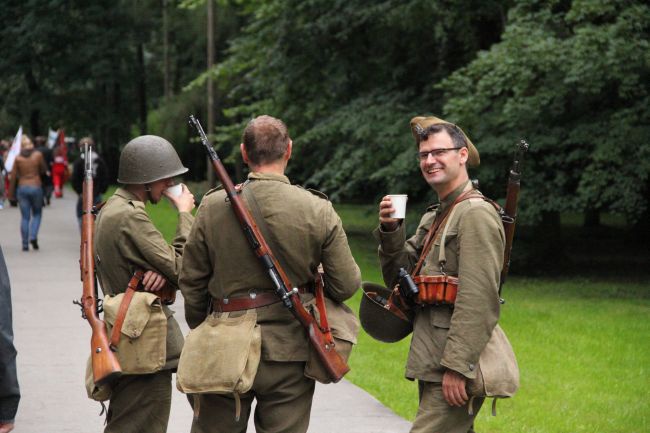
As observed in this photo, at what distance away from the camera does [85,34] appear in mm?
50875

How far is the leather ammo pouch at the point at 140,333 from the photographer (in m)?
5.49

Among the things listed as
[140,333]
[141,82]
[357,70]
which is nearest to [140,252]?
[140,333]

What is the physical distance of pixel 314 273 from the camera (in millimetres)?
5086

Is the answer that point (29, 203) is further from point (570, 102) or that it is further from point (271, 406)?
point (271, 406)

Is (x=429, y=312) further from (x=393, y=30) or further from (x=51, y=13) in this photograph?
(x=51, y=13)

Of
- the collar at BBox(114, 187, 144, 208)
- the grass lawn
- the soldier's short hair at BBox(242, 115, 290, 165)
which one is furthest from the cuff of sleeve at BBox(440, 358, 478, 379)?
the grass lawn

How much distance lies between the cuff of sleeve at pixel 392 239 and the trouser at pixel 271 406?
24.5 inches

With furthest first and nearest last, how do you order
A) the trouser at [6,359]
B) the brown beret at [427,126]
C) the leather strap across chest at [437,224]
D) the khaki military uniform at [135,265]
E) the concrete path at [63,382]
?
the concrete path at [63,382] < the trouser at [6,359] < the khaki military uniform at [135,265] < the brown beret at [427,126] < the leather strap across chest at [437,224]

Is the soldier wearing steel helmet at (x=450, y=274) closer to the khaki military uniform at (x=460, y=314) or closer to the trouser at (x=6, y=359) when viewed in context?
the khaki military uniform at (x=460, y=314)

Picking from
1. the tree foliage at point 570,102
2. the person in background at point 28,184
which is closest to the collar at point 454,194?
the tree foliage at point 570,102

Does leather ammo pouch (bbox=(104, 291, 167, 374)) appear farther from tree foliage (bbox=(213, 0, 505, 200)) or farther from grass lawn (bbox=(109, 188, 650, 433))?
tree foliage (bbox=(213, 0, 505, 200))

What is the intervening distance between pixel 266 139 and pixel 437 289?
957 mm

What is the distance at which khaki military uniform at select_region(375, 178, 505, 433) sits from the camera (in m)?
4.68

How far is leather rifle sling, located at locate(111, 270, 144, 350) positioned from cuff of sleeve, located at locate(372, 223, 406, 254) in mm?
1243
